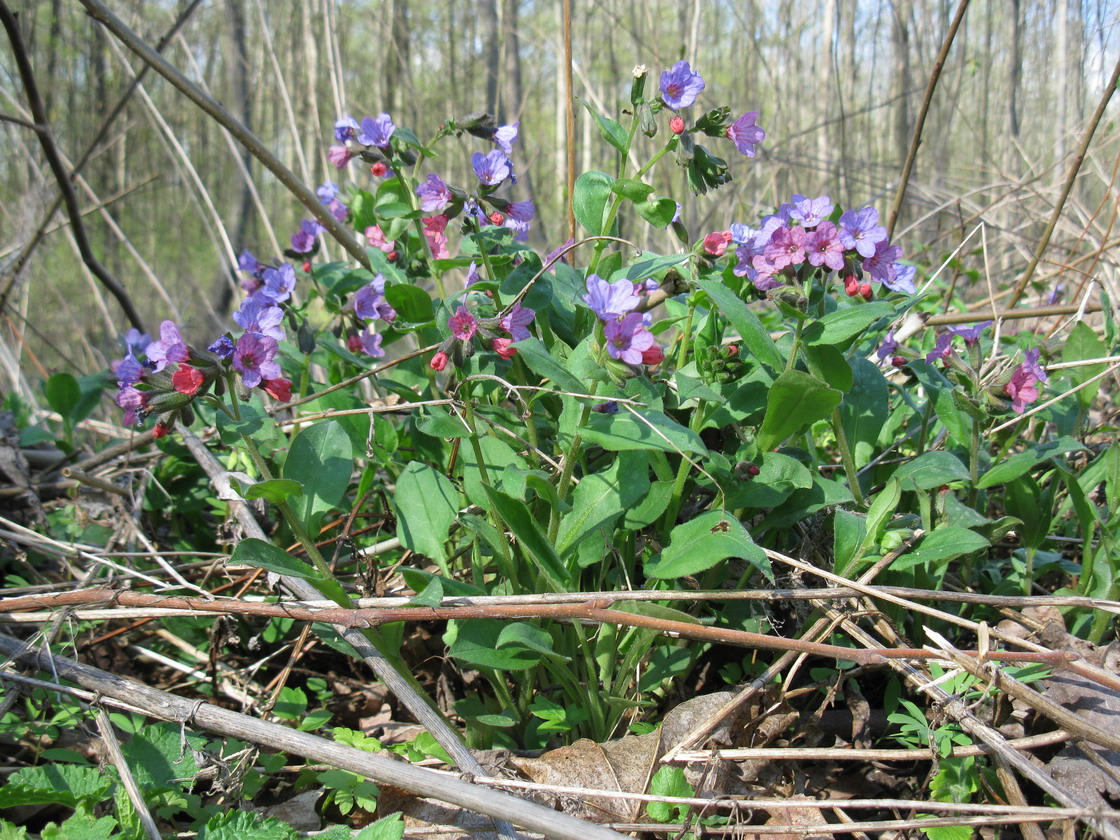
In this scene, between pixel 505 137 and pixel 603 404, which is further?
pixel 505 137

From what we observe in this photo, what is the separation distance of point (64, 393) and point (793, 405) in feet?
6.35

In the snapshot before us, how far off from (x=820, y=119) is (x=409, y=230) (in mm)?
4280

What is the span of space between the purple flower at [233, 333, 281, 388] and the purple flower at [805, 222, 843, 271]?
34.6 inches

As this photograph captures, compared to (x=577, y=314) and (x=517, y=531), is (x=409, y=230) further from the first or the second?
(x=517, y=531)

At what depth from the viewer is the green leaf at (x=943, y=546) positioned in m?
1.19

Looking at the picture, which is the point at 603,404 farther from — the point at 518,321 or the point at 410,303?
the point at 410,303

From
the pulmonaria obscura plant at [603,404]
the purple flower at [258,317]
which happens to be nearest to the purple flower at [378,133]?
the pulmonaria obscura plant at [603,404]

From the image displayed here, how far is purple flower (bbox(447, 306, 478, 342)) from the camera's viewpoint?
4.10 feet

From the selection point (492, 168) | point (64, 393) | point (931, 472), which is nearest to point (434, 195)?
point (492, 168)

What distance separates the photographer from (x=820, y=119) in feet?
16.9

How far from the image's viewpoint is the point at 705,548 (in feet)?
3.77

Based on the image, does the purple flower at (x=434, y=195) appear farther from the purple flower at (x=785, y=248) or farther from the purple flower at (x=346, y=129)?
the purple flower at (x=785, y=248)

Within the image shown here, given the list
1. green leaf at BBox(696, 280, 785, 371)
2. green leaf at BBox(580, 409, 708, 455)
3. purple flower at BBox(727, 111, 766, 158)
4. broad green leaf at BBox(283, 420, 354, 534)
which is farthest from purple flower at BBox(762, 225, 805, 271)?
broad green leaf at BBox(283, 420, 354, 534)

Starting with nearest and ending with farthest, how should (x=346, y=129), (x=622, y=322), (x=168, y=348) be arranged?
(x=622, y=322) < (x=168, y=348) < (x=346, y=129)
